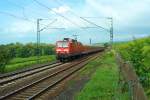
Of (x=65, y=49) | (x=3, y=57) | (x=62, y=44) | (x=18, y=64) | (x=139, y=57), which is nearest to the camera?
(x=139, y=57)

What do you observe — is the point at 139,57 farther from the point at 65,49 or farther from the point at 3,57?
the point at 65,49

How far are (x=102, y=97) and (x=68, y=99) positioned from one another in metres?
1.68

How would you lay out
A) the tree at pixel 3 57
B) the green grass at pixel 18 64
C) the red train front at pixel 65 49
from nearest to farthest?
the tree at pixel 3 57 < the green grass at pixel 18 64 < the red train front at pixel 65 49

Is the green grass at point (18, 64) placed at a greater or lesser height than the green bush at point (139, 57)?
lesser

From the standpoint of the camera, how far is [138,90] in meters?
5.44

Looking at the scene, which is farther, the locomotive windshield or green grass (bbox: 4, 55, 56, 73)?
the locomotive windshield

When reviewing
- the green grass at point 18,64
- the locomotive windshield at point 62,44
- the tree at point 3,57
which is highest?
the locomotive windshield at point 62,44

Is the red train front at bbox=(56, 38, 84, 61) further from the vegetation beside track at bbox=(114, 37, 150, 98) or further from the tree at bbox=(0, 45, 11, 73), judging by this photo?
the vegetation beside track at bbox=(114, 37, 150, 98)

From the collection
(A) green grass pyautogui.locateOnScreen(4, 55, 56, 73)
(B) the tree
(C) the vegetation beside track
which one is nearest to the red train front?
(A) green grass pyautogui.locateOnScreen(4, 55, 56, 73)

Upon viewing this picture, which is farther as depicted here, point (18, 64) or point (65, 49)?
point (65, 49)

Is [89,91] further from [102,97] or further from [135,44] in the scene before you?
[135,44]

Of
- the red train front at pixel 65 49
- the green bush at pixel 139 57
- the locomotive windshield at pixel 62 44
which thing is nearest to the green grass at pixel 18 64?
the red train front at pixel 65 49

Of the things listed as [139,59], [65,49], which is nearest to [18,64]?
[65,49]

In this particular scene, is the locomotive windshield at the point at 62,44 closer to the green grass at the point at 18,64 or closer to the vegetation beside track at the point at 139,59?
the green grass at the point at 18,64
